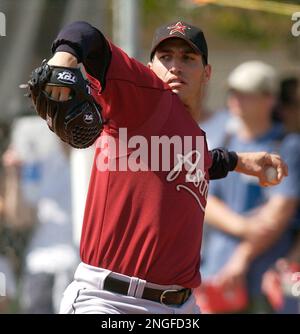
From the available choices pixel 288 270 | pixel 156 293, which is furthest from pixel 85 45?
pixel 288 270

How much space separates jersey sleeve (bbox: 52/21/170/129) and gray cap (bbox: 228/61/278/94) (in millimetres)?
3212

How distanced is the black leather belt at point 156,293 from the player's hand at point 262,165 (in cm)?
68

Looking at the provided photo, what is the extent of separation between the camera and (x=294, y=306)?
24.7 feet

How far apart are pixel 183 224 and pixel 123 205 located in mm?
283

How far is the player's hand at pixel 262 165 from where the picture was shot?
4902 millimetres

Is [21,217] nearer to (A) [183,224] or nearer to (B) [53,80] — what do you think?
(A) [183,224]

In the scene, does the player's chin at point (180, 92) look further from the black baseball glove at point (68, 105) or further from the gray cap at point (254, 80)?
the gray cap at point (254, 80)

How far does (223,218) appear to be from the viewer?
7434 mm

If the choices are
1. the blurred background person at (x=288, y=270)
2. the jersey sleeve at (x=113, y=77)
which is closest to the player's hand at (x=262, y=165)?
the jersey sleeve at (x=113, y=77)

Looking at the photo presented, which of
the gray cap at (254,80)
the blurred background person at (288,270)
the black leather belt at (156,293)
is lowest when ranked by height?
the black leather belt at (156,293)

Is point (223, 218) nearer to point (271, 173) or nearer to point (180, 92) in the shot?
point (271, 173)

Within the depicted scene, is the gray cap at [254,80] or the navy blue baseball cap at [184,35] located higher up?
the gray cap at [254,80]

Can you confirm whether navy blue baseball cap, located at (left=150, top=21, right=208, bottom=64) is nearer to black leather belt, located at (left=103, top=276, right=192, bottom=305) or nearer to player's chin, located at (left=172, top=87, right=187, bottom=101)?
player's chin, located at (left=172, top=87, right=187, bottom=101)

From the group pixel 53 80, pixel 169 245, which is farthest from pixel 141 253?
pixel 53 80
